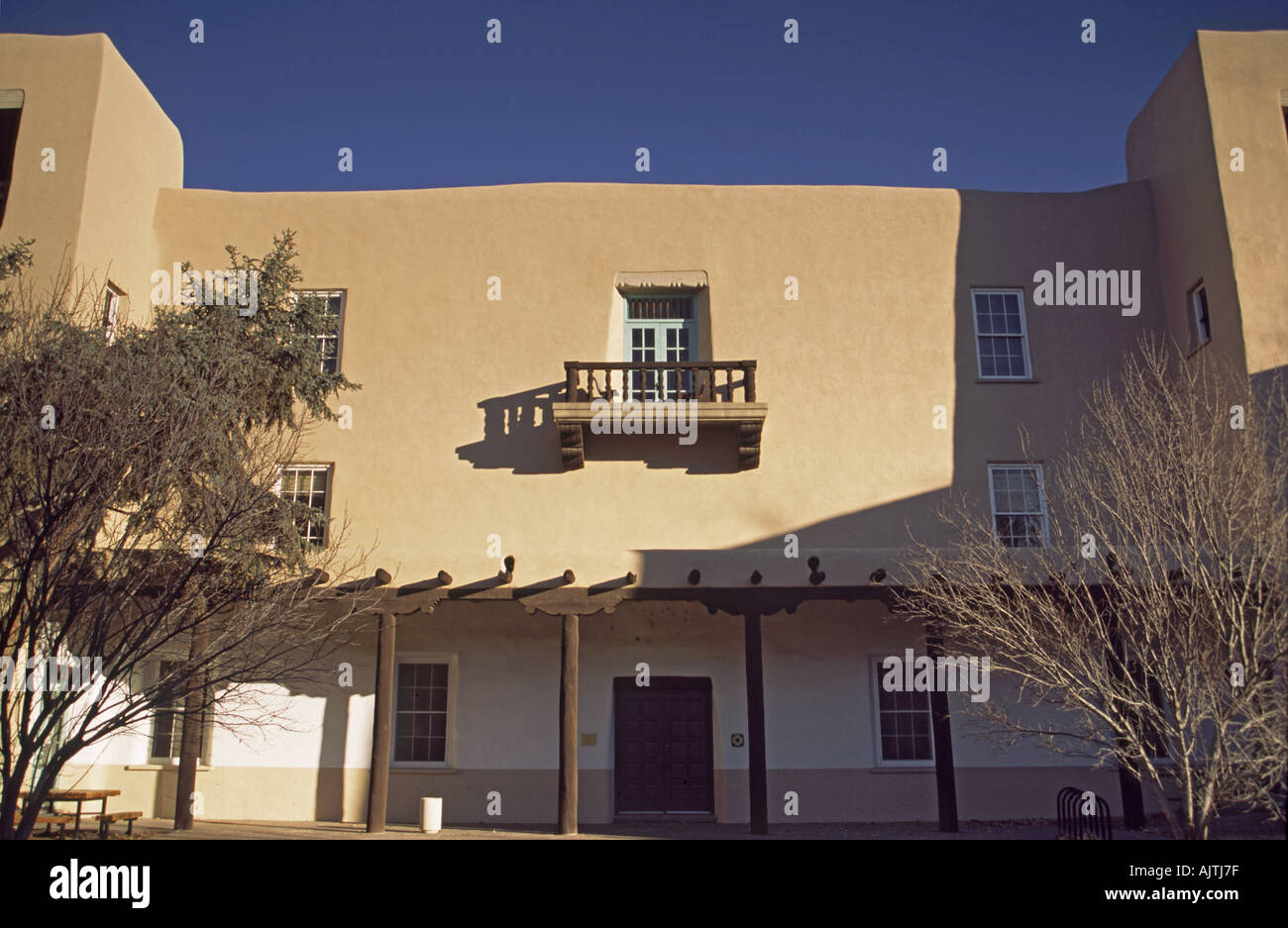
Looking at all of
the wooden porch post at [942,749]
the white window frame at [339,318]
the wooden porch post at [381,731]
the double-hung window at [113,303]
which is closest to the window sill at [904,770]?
the wooden porch post at [942,749]

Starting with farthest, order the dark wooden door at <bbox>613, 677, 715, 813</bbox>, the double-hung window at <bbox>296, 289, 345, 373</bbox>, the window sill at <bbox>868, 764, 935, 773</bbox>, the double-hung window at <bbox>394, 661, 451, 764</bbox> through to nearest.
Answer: the double-hung window at <bbox>296, 289, 345, 373</bbox> < the double-hung window at <bbox>394, 661, 451, 764</bbox> < the dark wooden door at <bbox>613, 677, 715, 813</bbox> < the window sill at <bbox>868, 764, 935, 773</bbox>

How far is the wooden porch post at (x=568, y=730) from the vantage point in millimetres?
15844

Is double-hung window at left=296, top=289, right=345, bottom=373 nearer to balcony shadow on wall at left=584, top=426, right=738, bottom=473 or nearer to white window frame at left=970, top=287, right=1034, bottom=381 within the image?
balcony shadow on wall at left=584, top=426, right=738, bottom=473

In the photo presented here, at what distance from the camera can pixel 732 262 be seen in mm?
20484

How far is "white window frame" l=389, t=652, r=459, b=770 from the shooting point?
60.5 ft

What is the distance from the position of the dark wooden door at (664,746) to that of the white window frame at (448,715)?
2828mm

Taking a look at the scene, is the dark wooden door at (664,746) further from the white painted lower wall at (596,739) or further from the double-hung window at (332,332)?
the double-hung window at (332,332)

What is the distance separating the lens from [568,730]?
16.1m

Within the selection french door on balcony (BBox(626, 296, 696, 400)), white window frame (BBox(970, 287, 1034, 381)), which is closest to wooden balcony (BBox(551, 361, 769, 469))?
french door on balcony (BBox(626, 296, 696, 400))

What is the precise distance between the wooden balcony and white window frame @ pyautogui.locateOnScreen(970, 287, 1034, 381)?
450 cm

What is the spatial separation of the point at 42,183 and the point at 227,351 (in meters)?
5.70
